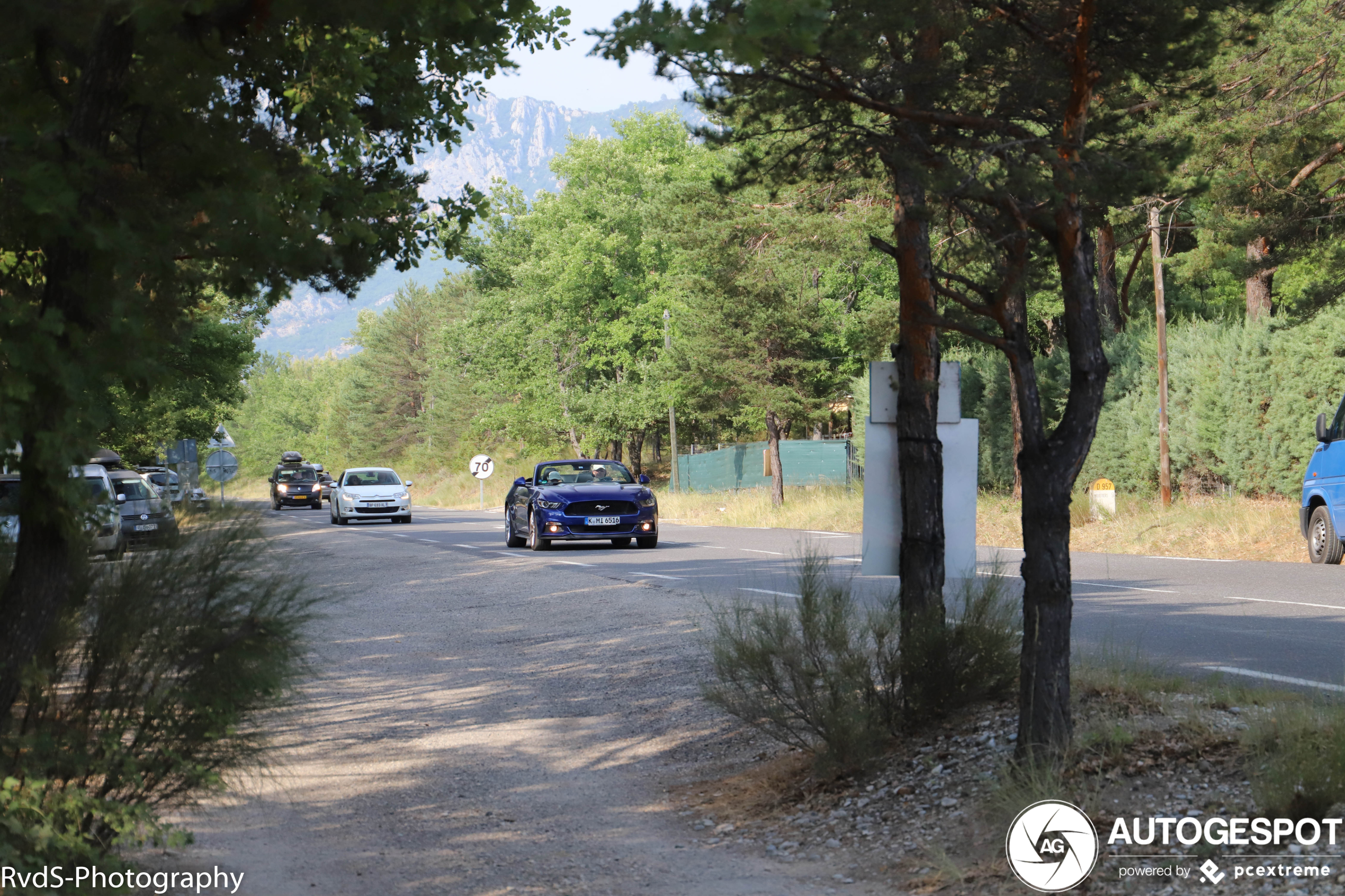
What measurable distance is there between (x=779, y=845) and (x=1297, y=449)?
19261 millimetres

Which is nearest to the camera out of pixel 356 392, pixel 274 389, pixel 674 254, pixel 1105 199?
pixel 1105 199

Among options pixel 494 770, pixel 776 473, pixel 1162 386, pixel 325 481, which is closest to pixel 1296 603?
pixel 494 770

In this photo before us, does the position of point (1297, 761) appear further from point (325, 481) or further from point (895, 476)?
point (325, 481)

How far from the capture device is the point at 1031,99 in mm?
5918

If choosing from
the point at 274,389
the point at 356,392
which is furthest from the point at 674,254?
the point at 274,389

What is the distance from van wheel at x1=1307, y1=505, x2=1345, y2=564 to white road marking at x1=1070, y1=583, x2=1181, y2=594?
3672 millimetres

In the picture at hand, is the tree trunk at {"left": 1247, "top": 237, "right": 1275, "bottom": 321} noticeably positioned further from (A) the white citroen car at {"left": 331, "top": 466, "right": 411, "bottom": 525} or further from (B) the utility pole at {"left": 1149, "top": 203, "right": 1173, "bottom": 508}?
(A) the white citroen car at {"left": 331, "top": 466, "right": 411, "bottom": 525}

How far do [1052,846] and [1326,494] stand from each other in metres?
12.9

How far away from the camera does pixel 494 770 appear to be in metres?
7.40

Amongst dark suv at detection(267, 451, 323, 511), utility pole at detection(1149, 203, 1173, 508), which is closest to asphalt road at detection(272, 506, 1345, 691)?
utility pole at detection(1149, 203, 1173, 508)

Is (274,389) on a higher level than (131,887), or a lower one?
higher

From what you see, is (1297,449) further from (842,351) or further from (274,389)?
(274,389)

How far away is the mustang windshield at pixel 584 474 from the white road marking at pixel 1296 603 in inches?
465

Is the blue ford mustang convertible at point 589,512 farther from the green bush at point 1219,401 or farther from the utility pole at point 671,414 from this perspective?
the utility pole at point 671,414
